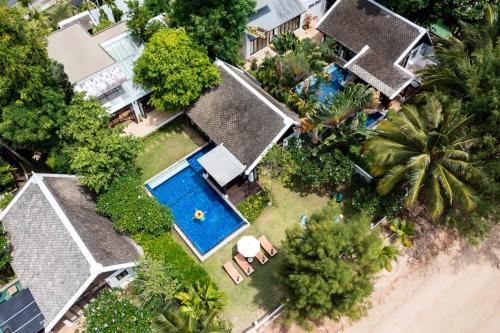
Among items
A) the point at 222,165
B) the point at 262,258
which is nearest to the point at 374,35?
the point at 222,165

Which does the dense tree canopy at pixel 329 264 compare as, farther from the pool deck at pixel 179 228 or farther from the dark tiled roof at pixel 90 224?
the dark tiled roof at pixel 90 224

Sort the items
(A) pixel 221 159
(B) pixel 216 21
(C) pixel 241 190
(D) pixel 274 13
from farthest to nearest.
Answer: (D) pixel 274 13 → (B) pixel 216 21 → (C) pixel 241 190 → (A) pixel 221 159

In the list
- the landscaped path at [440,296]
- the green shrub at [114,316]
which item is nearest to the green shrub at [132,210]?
the green shrub at [114,316]

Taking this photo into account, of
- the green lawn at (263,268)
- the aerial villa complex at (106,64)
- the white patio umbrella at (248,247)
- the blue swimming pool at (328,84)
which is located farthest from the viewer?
the blue swimming pool at (328,84)

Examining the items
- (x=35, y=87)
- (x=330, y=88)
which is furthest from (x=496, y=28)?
(x=35, y=87)

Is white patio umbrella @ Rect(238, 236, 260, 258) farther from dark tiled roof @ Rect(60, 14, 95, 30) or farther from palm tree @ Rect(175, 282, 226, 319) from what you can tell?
dark tiled roof @ Rect(60, 14, 95, 30)

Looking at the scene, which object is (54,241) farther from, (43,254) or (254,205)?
(254,205)
